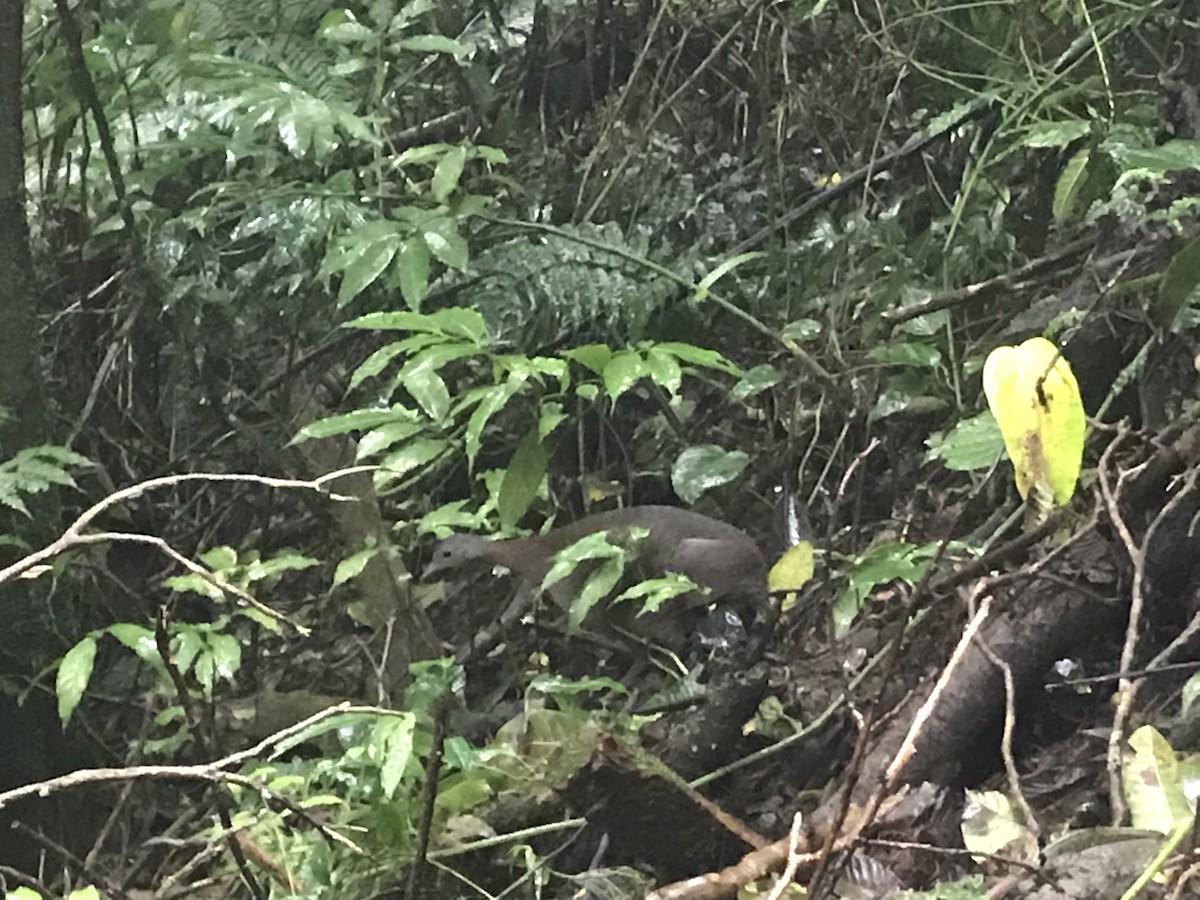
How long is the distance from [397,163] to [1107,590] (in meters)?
1.46

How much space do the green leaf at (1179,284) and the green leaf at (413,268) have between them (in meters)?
1.01

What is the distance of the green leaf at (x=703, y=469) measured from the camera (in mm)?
2172

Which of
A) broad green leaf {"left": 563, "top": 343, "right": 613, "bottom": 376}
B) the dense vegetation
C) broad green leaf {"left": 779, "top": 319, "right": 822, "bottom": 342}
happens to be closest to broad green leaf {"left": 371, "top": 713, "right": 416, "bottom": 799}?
the dense vegetation

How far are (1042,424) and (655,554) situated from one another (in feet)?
3.94

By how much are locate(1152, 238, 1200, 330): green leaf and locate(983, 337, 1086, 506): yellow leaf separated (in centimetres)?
37

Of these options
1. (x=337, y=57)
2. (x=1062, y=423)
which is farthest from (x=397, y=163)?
(x=1062, y=423)

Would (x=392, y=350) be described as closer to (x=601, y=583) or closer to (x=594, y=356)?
(x=594, y=356)

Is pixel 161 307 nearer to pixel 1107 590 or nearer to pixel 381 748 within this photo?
pixel 381 748

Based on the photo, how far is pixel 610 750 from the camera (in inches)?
51.6

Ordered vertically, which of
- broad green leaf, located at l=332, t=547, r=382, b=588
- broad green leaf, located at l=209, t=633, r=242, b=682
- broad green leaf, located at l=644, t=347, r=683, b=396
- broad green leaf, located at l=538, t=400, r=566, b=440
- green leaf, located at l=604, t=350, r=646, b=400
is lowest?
broad green leaf, located at l=332, t=547, r=382, b=588

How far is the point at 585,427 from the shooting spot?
107 inches

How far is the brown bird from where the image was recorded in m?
2.18

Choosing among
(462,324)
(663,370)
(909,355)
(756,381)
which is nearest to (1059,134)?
→ (909,355)

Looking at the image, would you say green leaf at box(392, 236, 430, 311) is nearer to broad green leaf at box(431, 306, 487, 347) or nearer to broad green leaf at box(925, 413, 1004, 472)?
broad green leaf at box(431, 306, 487, 347)
